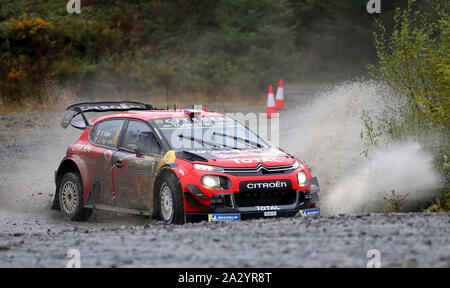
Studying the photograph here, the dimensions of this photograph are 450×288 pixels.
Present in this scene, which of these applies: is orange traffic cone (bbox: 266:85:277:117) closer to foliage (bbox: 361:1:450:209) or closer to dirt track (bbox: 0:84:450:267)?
foliage (bbox: 361:1:450:209)

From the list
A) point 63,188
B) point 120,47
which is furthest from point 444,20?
point 120,47

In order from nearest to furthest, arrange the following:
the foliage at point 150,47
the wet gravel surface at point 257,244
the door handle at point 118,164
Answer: the wet gravel surface at point 257,244 < the door handle at point 118,164 < the foliage at point 150,47

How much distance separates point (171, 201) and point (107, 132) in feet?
6.85

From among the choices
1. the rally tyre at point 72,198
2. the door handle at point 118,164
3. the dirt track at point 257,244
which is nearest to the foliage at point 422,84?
the dirt track at point 257,244

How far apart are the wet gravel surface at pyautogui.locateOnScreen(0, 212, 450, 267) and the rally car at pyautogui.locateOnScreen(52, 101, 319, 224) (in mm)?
716

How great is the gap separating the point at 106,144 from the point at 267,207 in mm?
2733

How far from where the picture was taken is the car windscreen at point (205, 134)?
9.91 metres

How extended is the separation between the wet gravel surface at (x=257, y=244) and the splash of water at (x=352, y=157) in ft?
7.24

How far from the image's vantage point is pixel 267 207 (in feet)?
29.9

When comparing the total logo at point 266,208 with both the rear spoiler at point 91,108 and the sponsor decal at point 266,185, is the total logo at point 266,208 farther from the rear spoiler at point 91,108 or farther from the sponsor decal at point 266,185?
the rear spoiler at point 91,108

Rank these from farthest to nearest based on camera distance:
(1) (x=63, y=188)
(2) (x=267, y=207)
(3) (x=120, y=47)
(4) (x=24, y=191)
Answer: (3) (x=120, y=47) → (4) (x=24, y=191) → (1) (x=63, y=188) → (2) (x=267, y=207)

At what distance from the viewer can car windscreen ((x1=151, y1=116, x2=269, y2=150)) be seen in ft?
32.5

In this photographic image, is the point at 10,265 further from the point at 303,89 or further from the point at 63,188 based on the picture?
the point at 303,89

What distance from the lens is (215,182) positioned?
29.6 ft
